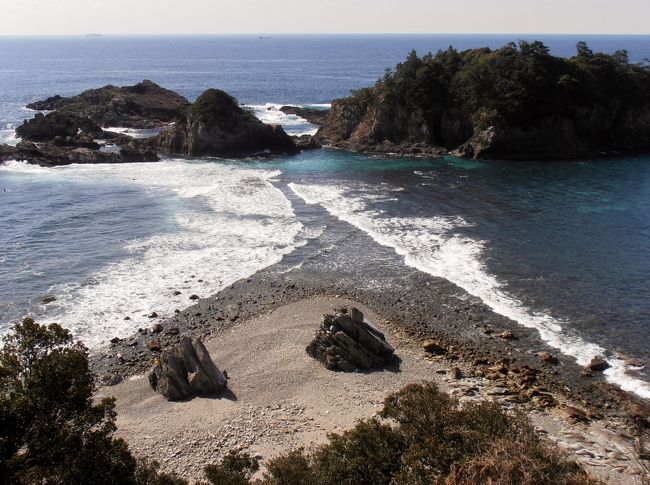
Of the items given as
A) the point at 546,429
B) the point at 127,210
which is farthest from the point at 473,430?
the point at 127,210

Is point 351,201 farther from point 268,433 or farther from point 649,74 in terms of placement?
point 649,74

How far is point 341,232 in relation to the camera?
150 feet

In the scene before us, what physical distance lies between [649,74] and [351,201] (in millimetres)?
58074

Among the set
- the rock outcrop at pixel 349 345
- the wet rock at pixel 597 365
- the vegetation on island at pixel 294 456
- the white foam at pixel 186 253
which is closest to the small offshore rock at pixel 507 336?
the wet rock at pixel 597 365

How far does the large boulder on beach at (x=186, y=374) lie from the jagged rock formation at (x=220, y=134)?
5565 cm

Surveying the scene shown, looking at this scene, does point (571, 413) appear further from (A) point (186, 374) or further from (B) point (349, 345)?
(A) point (186, 374)

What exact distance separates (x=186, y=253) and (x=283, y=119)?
69066mm

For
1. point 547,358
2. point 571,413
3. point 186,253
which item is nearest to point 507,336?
point 547,358

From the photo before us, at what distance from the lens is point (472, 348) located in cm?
2845

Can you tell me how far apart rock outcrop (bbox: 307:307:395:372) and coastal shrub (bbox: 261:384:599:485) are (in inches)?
341

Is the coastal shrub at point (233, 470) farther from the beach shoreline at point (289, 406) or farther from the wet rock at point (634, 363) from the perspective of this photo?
the wet rock at point (634, 363)

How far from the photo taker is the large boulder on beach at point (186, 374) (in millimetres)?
25156

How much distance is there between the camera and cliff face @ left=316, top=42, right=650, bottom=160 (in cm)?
7162

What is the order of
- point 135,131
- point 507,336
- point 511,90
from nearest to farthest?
1. point 507,336
2. point 511,90
3. point 135,131
